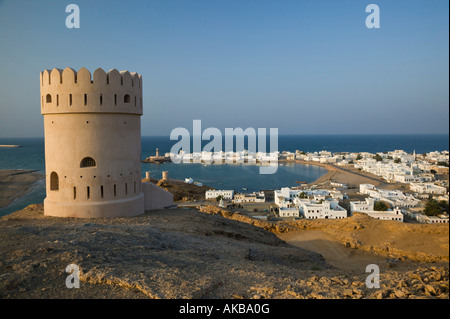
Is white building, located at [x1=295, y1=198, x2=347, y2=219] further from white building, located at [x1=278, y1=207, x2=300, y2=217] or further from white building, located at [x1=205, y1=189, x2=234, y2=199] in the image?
white building, located at [x1=205, y1=189, x2=234, y2=199]

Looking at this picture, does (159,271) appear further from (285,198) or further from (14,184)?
(14,184)

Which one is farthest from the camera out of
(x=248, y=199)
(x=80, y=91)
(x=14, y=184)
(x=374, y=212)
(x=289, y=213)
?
(x=14, y=184)

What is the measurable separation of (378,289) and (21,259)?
17.9ft

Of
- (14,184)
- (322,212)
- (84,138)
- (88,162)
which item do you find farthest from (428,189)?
(14,184)

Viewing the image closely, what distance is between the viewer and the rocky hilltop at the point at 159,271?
437 cm

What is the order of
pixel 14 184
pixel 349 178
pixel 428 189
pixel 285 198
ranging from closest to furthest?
pixel 285 198
pixel 428 189
pixel 14 184
pixel 349 178

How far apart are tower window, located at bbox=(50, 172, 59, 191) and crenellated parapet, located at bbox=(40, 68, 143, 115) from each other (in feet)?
6.61

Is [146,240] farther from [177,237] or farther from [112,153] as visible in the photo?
[112,153]

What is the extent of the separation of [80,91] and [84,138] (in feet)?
4.74

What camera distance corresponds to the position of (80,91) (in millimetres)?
9914

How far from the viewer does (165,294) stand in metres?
4.34

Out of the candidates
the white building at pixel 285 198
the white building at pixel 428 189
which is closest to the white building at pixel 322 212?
the white building at pixel 285 198

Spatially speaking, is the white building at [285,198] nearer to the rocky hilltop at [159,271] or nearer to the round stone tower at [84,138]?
the round stone tower at [84,138]
